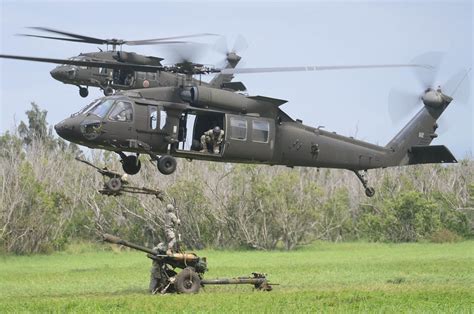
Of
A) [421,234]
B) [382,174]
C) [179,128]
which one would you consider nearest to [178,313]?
[179,128]

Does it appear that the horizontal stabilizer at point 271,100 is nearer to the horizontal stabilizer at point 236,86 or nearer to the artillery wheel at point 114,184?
the horizontal stabilizer at point 236,86

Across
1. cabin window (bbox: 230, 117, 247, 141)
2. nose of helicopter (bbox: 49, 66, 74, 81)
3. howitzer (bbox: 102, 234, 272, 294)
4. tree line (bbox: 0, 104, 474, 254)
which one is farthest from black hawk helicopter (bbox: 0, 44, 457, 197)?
tree line (bbox: 0, 104, 474, 254)

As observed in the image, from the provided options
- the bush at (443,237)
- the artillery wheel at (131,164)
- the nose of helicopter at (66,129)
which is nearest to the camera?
the nose of helicopter at (66,129)

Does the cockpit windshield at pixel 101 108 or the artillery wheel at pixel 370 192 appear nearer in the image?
the cockpit windshield at pixel 101 108

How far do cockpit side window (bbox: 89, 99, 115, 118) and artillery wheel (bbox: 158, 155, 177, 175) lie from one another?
1.68 m

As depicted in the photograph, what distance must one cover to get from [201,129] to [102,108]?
264cm

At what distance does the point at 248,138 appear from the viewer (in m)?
24.1

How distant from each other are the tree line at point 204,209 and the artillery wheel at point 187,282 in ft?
76.0

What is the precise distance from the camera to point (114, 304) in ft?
63.5

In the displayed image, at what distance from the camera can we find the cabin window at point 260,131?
79.6 ft

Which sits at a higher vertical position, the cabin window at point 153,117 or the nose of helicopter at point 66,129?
the cabin window at point 153,117

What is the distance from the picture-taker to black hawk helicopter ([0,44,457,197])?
22.7 metres

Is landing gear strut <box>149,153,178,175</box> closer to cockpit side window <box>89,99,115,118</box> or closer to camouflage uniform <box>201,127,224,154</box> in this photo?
camouflage uniform <box>201,127,224,154</box>

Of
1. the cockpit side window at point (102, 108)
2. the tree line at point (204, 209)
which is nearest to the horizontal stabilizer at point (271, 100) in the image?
the cockpit side window at point (102, 108)
